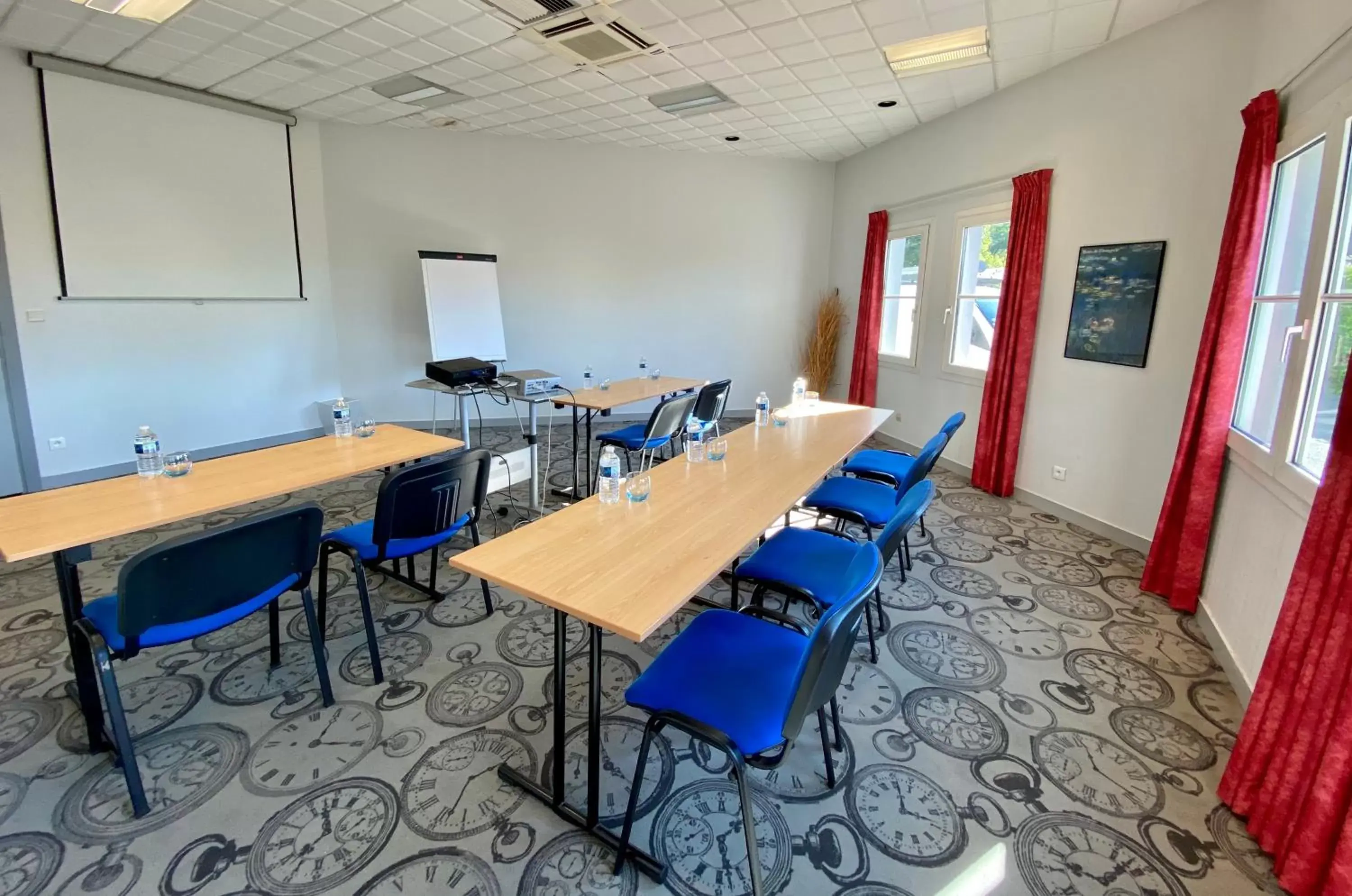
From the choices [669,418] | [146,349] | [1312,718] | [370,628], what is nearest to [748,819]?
[1312,718]

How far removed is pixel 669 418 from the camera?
4117 millimetres

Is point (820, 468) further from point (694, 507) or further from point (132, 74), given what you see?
point (132, 74)

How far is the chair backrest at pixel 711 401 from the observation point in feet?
15.1

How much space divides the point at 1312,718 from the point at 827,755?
1.23 m

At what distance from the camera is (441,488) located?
2.51m

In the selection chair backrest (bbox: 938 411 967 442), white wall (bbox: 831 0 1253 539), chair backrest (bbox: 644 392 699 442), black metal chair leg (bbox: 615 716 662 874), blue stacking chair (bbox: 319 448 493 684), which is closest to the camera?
black metal chair leg (bbox: 615 716 662 874)

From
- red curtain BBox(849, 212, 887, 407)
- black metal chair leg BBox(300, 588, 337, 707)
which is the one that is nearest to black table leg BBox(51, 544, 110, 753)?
black metal chair leg BBox(300, 588, 337, 707)

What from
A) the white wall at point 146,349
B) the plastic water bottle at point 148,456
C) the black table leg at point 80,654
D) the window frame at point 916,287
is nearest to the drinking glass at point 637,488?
the black table leg at point 80,654

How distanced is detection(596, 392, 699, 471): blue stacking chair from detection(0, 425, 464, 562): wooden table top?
1.35 metres

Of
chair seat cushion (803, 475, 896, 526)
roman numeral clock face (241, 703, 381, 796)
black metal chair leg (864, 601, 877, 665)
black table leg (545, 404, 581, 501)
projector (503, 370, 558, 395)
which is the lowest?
roman numeral clock face (241, 703, 381, 796)

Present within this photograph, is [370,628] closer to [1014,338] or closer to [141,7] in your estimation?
[141,7]

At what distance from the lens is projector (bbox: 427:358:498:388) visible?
3975 millimetres

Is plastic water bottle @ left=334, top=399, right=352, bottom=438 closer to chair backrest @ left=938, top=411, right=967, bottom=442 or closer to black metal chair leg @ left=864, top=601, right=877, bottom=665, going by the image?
black metal chair leg @ left=864, top=601, right=877, bottom=665

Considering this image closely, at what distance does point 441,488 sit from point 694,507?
110cm
